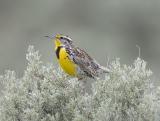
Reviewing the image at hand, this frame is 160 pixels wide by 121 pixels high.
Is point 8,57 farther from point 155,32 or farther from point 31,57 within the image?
point 31,57

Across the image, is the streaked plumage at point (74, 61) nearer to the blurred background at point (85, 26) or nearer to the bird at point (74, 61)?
the bird at point (74, 61)

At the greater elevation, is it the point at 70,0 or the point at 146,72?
the point at 70,0

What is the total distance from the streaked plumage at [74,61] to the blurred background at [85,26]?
687cm

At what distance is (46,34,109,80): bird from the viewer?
9055 mm

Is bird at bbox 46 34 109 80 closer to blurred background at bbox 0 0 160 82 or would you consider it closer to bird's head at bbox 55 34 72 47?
bird's head at bbox 55 34 72 47

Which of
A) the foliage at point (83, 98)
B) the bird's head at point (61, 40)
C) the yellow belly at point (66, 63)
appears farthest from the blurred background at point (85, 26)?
the foliage at point (83, 98)

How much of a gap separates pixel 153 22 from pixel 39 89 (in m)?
10.8

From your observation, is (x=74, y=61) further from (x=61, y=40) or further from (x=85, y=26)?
(x=85, y=26)

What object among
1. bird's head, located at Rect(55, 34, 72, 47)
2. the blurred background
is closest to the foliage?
bird's head, located at Rect(55, 34, 72, 47)

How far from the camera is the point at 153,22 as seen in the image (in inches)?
740

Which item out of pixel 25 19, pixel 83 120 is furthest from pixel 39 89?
pixel 25 19

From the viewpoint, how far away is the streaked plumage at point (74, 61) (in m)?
9.06

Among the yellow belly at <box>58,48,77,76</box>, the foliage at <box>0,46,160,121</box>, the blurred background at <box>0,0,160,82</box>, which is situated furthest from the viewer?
the blurred background at <box>0,0,160,82</box>

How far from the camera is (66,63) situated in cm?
914
